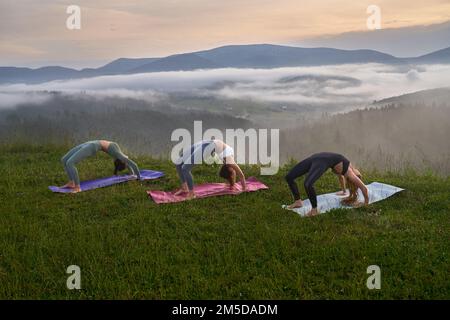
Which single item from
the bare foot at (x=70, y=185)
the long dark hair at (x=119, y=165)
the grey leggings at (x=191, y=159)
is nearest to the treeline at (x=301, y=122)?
the long dark hair at (x=119, y=165)

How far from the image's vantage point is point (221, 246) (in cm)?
729

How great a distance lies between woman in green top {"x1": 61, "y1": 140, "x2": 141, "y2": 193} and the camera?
36.2 ft

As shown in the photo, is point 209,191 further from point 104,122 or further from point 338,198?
point 104,122

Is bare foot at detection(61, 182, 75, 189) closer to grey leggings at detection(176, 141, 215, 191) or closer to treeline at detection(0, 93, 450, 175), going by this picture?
grey leggings at detection(176, 141, 215, 191)

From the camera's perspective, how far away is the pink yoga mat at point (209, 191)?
32.8ft

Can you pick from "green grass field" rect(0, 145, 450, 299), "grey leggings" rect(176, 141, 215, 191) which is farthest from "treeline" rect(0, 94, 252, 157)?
"green grass field" rect(0, 145, 450, 299)

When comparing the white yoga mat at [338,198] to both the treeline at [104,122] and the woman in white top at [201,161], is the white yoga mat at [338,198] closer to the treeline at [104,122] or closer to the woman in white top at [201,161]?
the woman in white top at [201,161]

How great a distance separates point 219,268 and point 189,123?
25715mm

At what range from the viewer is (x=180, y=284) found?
620cm

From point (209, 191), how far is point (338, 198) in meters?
2.70

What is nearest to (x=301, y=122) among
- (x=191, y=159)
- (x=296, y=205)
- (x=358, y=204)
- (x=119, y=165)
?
(x=119, y=165)

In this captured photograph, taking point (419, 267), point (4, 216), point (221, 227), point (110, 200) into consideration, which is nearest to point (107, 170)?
point (110, 200)

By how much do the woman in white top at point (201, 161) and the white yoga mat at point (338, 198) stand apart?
165 centimetres

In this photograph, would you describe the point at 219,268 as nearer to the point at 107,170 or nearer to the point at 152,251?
the point at 152,251
